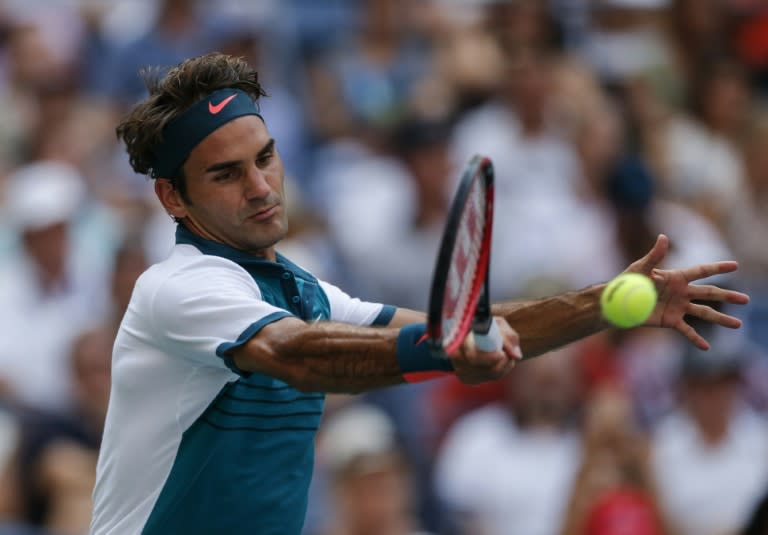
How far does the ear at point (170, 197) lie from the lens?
4.12 metres

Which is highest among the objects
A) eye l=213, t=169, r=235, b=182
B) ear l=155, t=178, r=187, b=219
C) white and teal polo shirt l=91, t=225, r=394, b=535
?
eye l=213, t=169, r=235, b=182

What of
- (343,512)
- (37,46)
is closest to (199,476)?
(343,512)

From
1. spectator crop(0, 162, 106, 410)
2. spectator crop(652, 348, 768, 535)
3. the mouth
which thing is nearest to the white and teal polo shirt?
the mouth

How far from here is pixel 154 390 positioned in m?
3.99

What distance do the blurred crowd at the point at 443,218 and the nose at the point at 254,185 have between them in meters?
2.15

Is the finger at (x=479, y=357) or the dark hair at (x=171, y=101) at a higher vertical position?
the dark hair at (x=171, y=101)

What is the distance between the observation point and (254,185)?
3.99 metres

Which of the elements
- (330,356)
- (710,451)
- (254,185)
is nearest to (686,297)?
(330,356)

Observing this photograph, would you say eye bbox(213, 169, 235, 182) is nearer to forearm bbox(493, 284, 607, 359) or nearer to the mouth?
the mouth

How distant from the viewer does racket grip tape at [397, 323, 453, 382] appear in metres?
3.51

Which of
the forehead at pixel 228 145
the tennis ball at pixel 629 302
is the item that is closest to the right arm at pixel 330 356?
the tennis ball at pixel 629 302

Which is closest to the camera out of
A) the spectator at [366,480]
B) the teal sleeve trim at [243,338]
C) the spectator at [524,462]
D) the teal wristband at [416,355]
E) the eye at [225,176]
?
the teal wristband at [416,355]

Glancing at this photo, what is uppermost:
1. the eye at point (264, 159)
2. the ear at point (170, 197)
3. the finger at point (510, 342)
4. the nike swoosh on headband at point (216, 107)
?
the nike swoosh on headband at point (216, 107)

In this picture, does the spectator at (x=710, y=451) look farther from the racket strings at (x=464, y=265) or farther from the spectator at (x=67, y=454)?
the racket strings at (x=464, y=265)
